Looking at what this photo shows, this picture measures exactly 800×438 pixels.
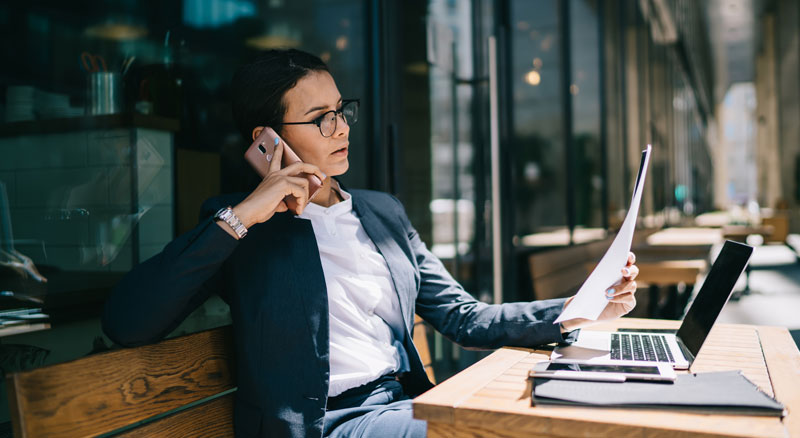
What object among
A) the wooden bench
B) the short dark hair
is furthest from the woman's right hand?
the wooden bench

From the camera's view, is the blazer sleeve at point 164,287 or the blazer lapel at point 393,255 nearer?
the blazer sleeve at point 164,287

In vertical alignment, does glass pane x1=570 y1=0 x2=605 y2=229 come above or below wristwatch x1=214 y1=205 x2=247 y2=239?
above

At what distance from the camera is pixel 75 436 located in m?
1.06

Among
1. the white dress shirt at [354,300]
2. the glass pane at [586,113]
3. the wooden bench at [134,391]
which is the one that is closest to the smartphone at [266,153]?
the white dress shirt at [354,300]

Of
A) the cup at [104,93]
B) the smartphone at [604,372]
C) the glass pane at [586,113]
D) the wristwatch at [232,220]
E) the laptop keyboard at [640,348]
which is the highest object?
the glass pane at [586,113]

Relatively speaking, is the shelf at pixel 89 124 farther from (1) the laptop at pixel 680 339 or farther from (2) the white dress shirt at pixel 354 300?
(1) the laptop at pixel 680 339

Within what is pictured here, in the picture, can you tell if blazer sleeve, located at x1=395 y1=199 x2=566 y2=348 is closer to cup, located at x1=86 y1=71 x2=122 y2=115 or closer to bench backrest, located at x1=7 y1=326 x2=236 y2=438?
bench backrest, located at x1=7 y1=326 x2=236 y2=438

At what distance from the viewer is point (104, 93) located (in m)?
1.69

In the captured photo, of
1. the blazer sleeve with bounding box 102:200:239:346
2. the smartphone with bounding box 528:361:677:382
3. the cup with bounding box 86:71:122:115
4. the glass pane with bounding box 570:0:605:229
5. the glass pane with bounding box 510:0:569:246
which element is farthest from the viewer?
the glass pane with bounding box 570:0:605:229

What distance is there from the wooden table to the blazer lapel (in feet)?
1.07

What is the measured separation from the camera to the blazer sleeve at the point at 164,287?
1273mm

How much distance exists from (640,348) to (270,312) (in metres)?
0.84

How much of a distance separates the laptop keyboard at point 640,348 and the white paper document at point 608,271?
10cm

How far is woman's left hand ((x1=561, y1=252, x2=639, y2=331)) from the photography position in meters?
1.47
